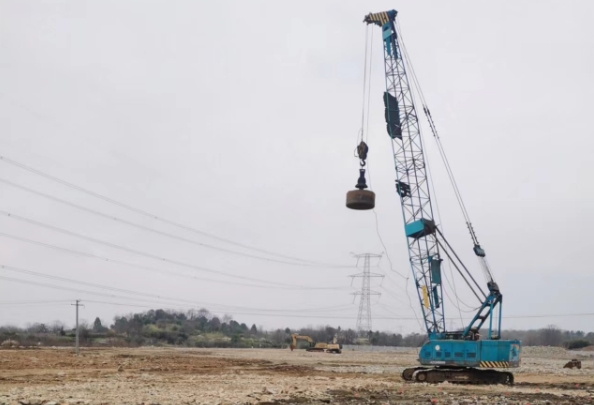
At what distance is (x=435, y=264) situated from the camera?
130ft

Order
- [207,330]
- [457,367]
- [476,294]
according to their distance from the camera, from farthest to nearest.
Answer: [207,330], [476,294], [457,367]

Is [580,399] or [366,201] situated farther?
[366,201]

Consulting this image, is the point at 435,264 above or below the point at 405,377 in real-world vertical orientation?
above

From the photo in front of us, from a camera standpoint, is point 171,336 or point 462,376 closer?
point 462,376

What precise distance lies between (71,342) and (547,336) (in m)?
142

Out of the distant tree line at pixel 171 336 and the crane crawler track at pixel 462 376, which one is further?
the distant tree line at pixel 171 336

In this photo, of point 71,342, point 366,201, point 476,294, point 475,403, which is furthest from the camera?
point 71,342

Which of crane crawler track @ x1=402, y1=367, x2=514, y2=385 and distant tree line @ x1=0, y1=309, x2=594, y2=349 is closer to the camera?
crane crawler track @ x1=402, y1=367, x2=514, y2=385

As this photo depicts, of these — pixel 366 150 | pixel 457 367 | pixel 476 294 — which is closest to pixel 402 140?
pixel 366 150

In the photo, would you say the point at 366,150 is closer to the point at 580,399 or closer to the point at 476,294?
the point at 476,294

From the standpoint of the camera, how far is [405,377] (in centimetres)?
3478

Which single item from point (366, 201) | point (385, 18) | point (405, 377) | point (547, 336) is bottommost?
point (547, 336)

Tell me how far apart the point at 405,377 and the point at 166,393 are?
53.2 ft

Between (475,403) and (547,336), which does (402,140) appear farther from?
(547,336)
